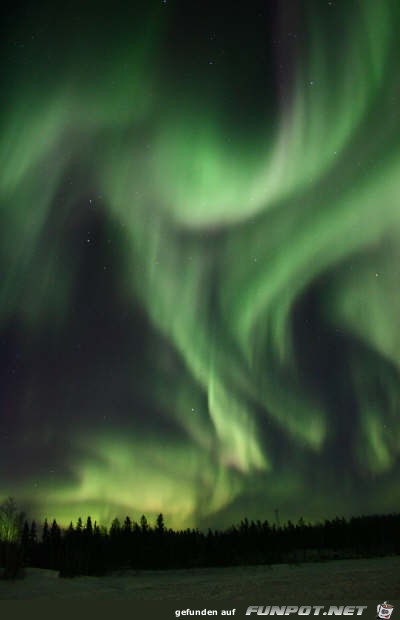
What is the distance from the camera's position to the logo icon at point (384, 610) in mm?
18141

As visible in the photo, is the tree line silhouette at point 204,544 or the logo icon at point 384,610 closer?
the logo icon at point 384,610

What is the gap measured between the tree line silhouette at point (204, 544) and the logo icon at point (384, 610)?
156ft

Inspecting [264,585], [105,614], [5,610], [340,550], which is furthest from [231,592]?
[340,550]

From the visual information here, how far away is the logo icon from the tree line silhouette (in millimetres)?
47554

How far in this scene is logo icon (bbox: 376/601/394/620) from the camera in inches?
714

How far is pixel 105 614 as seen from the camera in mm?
21250

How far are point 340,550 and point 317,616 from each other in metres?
107

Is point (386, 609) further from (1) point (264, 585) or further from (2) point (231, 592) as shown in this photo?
(1) point (264, 585)

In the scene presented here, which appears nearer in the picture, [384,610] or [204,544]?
[384,610]

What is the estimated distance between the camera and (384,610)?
18.4m

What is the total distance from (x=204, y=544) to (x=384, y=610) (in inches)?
3436

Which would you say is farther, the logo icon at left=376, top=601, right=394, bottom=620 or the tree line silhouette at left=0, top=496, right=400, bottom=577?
the tree line silhouette at left=0, top=496, right=400, bottom=577

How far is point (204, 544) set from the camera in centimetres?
10019

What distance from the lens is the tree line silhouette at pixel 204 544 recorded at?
→ 3391 inches
